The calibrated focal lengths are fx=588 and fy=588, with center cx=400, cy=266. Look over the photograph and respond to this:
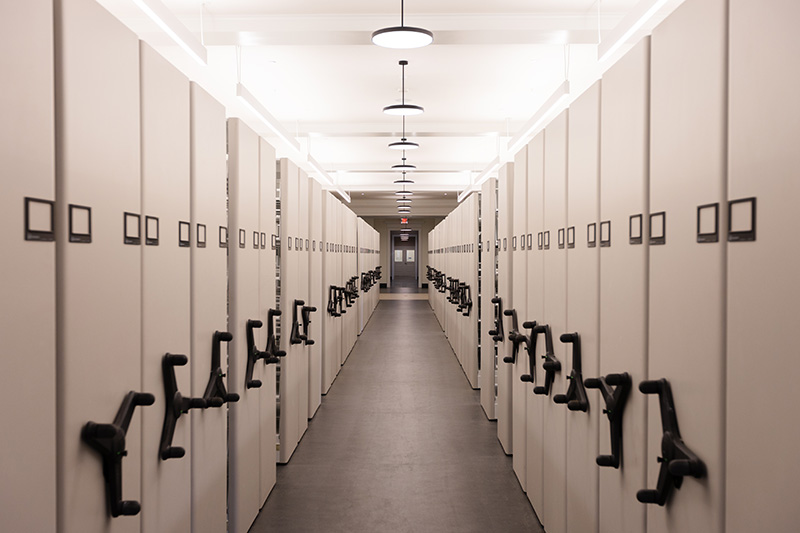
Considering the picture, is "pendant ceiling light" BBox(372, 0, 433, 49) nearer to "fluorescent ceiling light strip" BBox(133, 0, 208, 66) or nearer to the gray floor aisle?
"fluorescent ceiling light strip" BBox(133, 0, 208, 66)

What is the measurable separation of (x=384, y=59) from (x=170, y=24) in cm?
329

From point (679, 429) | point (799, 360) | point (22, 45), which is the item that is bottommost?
point (679, 429)

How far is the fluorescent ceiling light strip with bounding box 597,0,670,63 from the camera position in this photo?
319 cm

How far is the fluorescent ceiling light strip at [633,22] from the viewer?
10.5 ft

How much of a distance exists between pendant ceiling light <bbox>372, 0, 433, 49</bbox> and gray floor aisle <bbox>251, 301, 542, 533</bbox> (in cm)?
315

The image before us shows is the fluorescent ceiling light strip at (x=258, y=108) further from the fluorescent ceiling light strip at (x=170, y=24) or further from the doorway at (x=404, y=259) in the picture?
the doorway at (x=404, y=259)

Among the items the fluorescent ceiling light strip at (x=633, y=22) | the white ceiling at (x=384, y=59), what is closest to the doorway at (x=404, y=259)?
the white ceiling at (x=384, y=59)

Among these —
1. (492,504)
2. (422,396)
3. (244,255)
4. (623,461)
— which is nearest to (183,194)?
(244,255)

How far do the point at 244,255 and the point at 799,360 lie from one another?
2599 millimetres

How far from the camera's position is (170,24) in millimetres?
3523

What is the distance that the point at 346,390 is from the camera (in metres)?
7.02

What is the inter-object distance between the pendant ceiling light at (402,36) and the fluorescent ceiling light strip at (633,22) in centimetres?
122

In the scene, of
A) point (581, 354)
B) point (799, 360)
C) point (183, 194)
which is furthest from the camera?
point (581, 354)

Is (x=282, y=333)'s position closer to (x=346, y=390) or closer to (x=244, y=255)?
(x=244, y=255)
